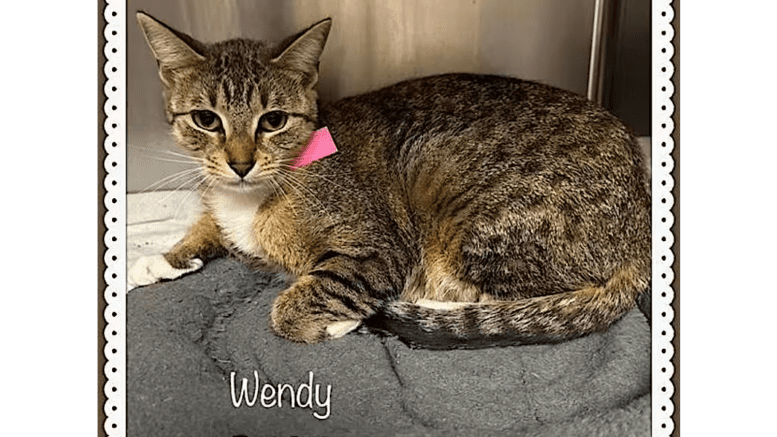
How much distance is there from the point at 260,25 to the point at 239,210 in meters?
0.32

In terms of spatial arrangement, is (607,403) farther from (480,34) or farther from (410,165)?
(480,34)

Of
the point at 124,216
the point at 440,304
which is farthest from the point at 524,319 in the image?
the point at 124,216

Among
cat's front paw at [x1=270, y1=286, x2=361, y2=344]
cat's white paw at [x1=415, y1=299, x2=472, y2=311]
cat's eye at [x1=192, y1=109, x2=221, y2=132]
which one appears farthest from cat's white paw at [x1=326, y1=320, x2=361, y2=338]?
cat's eye at [x1=192, y1=109, x2=221, y2=132]

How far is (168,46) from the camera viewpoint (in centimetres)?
138

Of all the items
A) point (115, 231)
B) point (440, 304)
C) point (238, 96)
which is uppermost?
point (238, 96)

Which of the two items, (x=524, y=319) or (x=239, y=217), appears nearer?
(x=524, y=319)

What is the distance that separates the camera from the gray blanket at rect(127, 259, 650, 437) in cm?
134

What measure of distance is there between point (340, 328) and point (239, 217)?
272mm

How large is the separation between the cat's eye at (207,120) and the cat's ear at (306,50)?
14cm

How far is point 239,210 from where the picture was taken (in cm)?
145

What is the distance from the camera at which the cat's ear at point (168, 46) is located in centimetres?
137
